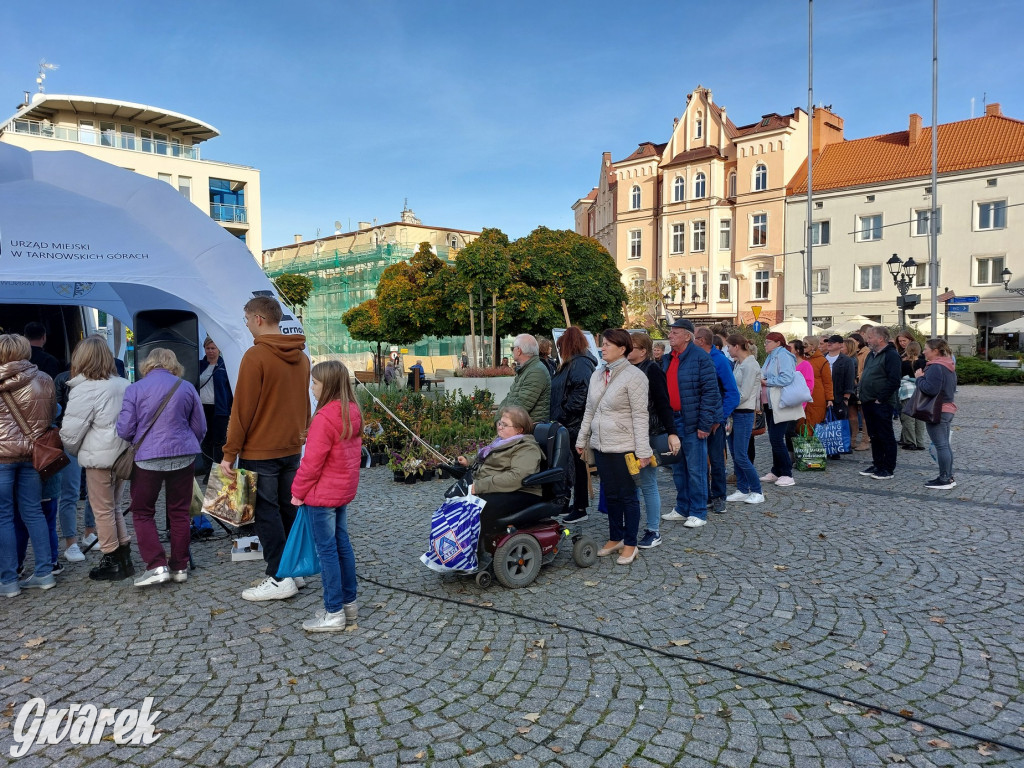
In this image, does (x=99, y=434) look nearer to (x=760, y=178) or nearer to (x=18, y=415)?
(x=18, y=415)

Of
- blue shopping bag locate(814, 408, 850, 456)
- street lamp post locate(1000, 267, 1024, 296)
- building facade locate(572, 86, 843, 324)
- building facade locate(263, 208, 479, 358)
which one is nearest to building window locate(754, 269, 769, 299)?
building facade locate(572, 86, 843, 324)

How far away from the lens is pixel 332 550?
176 inches

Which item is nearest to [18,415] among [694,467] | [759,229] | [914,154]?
[694,467]

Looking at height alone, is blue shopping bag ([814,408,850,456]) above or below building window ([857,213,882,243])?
below

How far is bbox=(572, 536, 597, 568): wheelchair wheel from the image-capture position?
5594 millimetres

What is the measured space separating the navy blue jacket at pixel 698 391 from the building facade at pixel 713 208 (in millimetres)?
36276

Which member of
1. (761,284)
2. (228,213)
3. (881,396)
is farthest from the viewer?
(228,213)

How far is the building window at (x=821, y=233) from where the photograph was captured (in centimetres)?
4197

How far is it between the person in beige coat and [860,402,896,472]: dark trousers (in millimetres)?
4979

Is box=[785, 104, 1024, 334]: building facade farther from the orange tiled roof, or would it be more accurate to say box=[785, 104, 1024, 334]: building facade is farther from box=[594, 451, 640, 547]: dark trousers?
box=[594, 451, 640, 547]: dark trousers

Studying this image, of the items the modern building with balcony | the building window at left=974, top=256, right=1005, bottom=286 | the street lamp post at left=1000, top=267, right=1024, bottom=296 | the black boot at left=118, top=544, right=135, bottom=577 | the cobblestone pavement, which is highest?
the modern building with balcony

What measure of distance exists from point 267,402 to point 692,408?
3.95 m

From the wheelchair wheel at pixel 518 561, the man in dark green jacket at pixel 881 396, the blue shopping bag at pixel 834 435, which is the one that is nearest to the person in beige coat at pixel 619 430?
the wheelchair wheel at pixel 518 561

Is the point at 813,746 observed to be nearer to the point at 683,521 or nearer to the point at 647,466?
the point at 647,466
